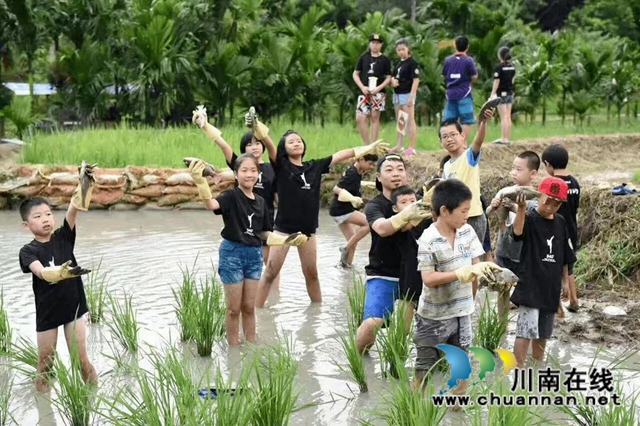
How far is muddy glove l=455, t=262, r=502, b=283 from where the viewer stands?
4.45 metres

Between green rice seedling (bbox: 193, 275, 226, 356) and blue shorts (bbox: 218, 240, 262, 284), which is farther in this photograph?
blue shorts (bbox: 218, 240, 262, 284)

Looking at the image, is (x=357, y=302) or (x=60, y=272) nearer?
(x=60, y=272)

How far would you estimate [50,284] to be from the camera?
5180mm

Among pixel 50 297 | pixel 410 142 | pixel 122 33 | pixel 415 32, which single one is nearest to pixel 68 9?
pixel 122 33

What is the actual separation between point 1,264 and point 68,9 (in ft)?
35.1

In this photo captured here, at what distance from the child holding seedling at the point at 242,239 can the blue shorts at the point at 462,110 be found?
21.4ft

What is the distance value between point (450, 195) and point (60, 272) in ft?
7.20

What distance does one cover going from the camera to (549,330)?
5684 millimetres

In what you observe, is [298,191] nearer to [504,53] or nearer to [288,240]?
[288,240]

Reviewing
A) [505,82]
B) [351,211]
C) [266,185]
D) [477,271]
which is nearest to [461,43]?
[505,82]

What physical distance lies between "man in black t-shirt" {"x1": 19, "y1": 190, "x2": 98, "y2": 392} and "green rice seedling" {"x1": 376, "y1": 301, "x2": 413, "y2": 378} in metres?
1.80

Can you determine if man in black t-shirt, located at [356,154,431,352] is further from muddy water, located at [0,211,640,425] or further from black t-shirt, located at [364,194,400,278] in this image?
muddy water, located at [0,211,640,425]

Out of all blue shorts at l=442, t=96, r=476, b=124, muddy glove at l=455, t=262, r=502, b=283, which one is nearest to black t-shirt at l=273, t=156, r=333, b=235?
muddy glove at l=455, t=262, r=502, b=283

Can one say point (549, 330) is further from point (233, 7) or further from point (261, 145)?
point (233, 7)
